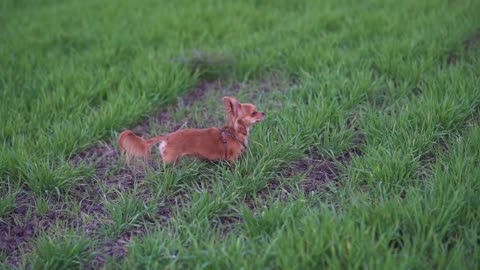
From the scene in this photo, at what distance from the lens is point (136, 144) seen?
391 centimetres

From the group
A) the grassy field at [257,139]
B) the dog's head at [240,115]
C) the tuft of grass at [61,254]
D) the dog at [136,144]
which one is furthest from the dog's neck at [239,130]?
the tuft of grass at [61,254]

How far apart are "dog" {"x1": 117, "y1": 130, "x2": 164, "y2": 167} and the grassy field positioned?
15cm

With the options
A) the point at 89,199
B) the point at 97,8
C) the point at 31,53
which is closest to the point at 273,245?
the point at 89,199

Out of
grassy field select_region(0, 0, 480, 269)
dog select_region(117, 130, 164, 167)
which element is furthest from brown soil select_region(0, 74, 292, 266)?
dog select_region(117, 130, 164, 167)

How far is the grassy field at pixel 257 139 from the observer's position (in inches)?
114

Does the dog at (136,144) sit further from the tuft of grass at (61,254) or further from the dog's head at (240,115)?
the tuft of grass at (61,254)

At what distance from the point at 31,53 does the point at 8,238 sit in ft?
11.4

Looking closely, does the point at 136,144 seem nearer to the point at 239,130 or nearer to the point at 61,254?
the point at 239,130

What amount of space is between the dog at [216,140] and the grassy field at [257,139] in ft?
0.34

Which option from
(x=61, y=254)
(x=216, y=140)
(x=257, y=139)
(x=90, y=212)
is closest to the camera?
(x=61, y=254)

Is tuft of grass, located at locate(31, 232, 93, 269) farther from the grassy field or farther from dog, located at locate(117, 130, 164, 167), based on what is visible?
dog, located at locate(117, 130, 164, 167)

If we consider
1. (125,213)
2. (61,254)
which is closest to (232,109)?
(125,213)

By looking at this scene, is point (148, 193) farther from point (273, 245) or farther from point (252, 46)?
point (252, 46)

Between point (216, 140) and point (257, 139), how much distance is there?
454 mm
